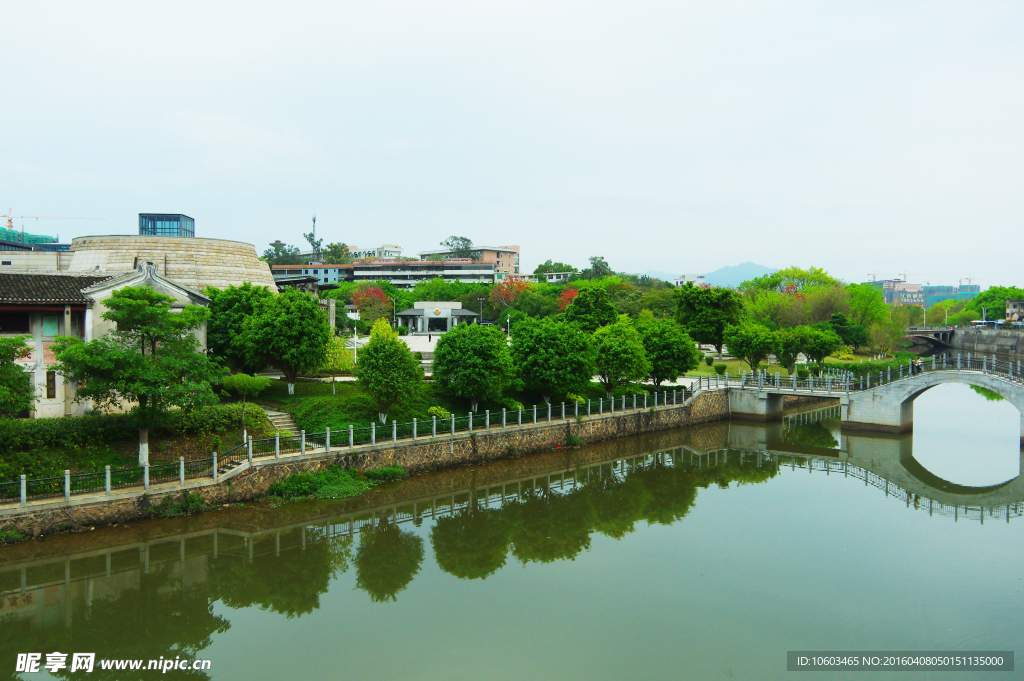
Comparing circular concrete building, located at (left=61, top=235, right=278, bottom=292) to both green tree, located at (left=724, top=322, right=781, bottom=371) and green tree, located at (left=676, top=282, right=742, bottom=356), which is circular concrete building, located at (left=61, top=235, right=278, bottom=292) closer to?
green tree, located at (left=724, top=322, right=781, bottom=371)

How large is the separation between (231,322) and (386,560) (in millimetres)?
16118

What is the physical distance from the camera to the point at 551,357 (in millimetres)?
28797

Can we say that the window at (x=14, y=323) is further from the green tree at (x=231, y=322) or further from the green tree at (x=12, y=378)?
the green tree at (x=231, y=322)

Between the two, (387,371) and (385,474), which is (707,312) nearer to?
(387,371)

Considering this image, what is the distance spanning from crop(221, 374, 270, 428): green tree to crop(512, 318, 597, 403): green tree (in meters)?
10.7

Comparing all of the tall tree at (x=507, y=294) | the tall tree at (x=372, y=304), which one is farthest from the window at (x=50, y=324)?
the tall tree at (x=507, y=294)

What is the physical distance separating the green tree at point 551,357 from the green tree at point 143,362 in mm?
13565

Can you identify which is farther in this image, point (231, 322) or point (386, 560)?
point (231, 322)

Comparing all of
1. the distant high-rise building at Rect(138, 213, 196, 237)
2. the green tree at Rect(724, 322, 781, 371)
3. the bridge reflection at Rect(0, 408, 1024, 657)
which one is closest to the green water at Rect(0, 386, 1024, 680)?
the bridge reflection at Rect(0, 408, 1024, 657)

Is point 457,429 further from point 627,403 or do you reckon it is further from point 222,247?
point 222,247

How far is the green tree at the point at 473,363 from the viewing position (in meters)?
26.3

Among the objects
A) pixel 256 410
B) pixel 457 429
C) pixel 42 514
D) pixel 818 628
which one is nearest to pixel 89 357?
pixel 42 514

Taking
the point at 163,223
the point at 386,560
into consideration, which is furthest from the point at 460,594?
the point at 163,223

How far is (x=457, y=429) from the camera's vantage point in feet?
83.1
